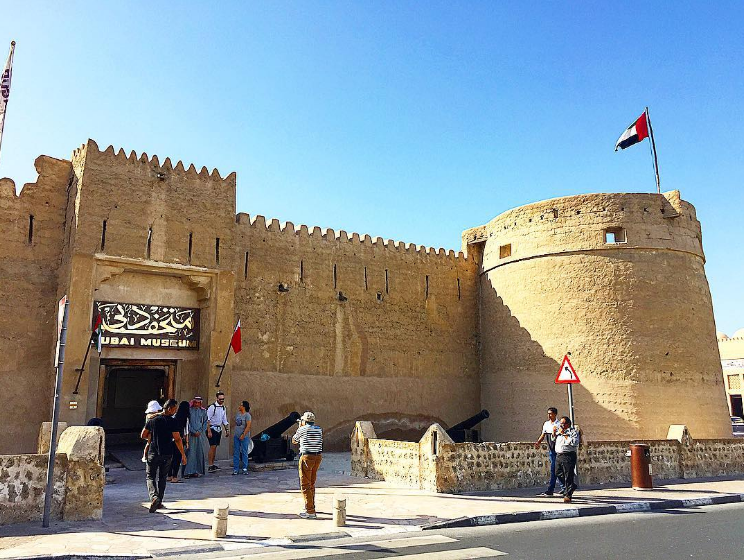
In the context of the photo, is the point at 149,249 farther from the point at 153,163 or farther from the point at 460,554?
the point at 460,554

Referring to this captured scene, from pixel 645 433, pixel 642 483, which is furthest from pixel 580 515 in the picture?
pixel 645 433

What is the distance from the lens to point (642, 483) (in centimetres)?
1034

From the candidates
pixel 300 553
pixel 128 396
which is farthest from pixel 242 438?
pixel 128 396

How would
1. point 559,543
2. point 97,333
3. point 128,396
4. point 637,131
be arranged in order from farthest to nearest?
point 128,396
point 637,131
point 97,333
point 559,543

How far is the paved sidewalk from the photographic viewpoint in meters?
6.13

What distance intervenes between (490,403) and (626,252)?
6.41 metres

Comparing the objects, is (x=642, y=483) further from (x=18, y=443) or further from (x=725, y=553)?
(x=18, y=443)

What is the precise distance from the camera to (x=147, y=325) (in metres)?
13.5

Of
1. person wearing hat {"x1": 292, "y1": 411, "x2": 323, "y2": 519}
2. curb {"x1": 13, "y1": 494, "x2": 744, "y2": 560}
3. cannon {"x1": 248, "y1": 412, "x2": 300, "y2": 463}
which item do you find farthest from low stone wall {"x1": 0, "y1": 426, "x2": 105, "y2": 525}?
cannon {"x1": 248, "y1": 412, "x2": 300, "y2": 463}

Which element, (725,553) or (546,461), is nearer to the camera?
(725,553)

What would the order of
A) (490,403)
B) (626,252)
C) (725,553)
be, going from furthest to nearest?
1. (490,403)
2. (626,252)
3. (725,553)

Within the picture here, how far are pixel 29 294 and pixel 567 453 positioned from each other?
38.8ft

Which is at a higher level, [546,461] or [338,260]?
[338,260]

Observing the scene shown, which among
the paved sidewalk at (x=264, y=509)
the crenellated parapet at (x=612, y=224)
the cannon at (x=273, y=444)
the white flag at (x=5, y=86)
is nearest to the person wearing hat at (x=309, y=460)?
the paved sidewalk at (x=264, y=509)
